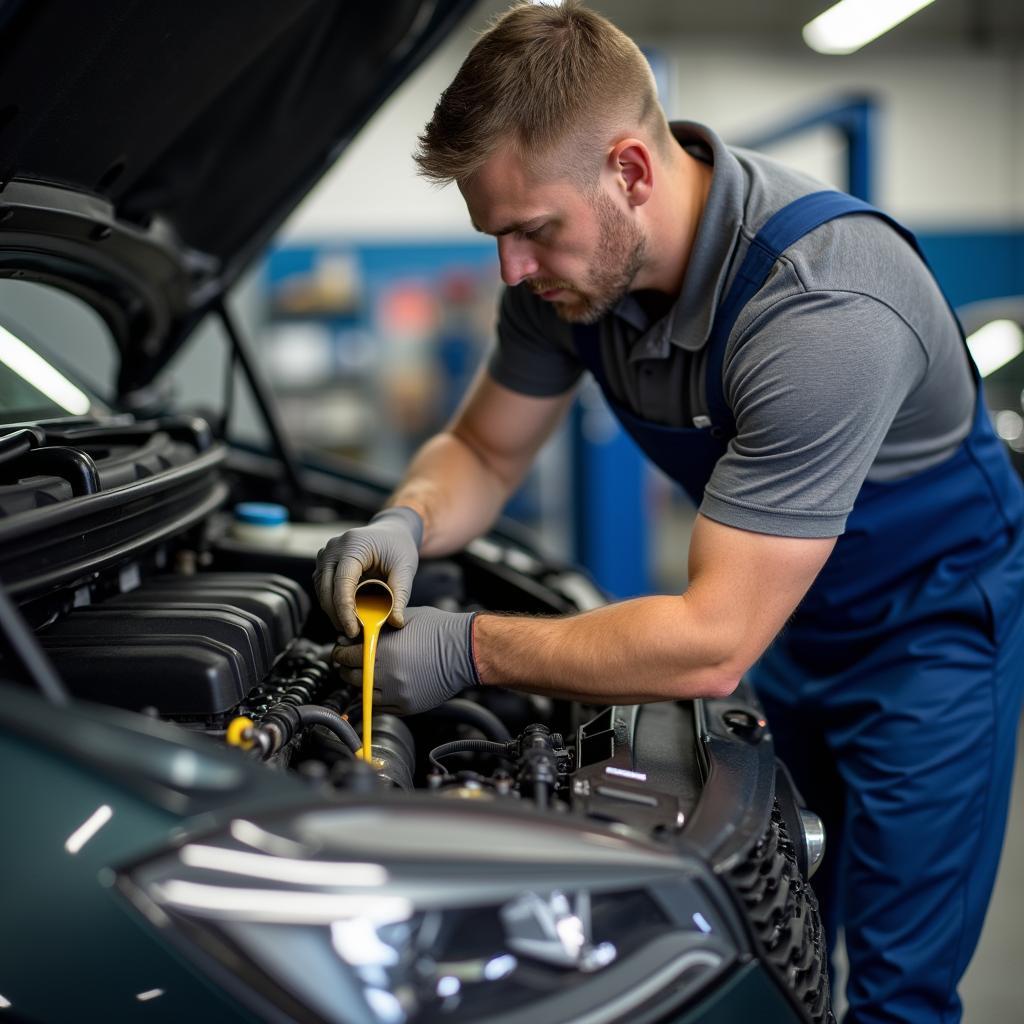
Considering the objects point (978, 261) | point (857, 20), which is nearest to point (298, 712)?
point (857, 20)

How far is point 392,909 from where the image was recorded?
630mm

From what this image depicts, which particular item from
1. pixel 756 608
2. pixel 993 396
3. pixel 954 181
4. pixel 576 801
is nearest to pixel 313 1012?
pixel 576 801

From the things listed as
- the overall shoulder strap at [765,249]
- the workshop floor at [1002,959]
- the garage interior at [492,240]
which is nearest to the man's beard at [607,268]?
the overall shoulder strap at [765,249]

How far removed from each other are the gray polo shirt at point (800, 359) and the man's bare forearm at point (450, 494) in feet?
0.97

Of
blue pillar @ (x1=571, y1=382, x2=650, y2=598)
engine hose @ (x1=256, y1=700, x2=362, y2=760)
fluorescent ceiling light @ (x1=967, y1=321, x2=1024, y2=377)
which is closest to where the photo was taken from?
engine hose @ (x1=256, y1=700, x2=362, y2=760)

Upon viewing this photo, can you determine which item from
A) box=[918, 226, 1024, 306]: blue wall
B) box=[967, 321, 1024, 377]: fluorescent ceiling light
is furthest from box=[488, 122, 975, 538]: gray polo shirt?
box=[918, 226, 1024, 306]: blue wall

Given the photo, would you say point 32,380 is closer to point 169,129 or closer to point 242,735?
point 169,129

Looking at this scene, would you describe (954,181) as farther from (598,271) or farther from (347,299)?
(598,271)

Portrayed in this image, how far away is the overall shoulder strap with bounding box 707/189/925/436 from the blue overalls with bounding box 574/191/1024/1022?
0.13ft

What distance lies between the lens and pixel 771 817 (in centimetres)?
95

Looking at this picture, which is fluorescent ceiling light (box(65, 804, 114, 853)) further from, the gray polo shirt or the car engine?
the gray polo shirt

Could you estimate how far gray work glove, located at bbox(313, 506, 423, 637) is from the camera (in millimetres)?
1151

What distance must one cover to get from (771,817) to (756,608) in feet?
0.74

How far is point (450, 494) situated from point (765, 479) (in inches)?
23.7
